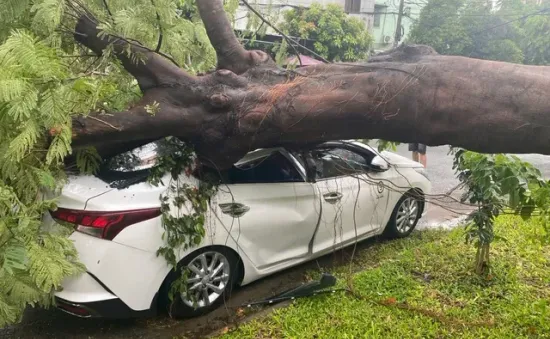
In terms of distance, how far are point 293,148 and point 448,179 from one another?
20.7 feet

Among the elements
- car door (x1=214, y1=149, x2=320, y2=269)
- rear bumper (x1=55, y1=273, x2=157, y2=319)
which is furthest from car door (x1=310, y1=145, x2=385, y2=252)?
rear bumper (x1=55, y1=273, x2=157, y2=319)

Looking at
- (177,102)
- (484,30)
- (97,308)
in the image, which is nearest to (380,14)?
(484,30)

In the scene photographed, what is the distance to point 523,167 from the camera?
144 inches

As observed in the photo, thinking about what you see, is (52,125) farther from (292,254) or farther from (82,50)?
(292,254)

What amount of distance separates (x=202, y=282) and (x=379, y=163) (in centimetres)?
248

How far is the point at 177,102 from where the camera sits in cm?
333

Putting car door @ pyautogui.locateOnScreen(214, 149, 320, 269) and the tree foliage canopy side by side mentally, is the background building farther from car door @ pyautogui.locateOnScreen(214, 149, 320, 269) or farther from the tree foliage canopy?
the tree foliage canopy

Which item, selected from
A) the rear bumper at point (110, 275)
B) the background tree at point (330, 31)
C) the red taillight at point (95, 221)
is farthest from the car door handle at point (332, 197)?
the background tree at point (330, 31)

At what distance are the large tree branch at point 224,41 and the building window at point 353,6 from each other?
697 inches

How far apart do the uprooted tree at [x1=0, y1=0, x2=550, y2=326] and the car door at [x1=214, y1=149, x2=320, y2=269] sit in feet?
1.18

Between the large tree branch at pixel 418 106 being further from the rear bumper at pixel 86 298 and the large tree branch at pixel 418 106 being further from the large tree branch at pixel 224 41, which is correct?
the rear bumper at pixel 86 298

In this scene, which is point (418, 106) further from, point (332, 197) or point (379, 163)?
point (379, 163)

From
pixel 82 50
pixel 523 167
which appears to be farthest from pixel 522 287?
pixel 82 50

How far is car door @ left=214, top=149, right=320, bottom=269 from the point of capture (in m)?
3.88
